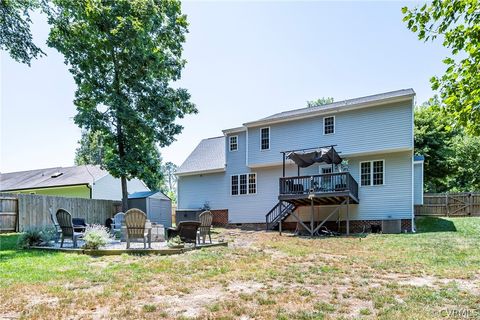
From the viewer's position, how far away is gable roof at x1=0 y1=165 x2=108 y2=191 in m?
26.6

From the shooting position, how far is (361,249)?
11.0 m

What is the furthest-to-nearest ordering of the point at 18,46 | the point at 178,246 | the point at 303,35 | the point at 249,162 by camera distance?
the point at 249,162
the point at 303,35
the point at 18,46
the point at 178,246

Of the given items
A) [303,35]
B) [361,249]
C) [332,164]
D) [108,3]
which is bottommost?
[361,249]

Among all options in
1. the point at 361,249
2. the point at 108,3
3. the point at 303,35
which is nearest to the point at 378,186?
the point at 361,249

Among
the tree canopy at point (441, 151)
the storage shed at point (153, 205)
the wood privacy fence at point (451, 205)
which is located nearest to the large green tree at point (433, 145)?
the tree canopy at point (441, 151)

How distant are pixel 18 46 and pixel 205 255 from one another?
10730 mm

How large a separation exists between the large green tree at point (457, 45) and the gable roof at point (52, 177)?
83.1ft

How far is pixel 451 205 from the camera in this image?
19719mm

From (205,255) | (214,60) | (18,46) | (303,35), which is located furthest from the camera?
(214,60)

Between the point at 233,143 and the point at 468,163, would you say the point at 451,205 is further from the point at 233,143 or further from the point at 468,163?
the point at 233,143

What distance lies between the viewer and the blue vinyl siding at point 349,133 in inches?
645

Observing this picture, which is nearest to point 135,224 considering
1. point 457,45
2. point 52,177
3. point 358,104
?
point 457,45

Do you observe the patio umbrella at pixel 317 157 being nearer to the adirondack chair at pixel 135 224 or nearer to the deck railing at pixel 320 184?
the deck railing at pixel 320 184

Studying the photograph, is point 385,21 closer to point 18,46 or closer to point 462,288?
point 462,288
